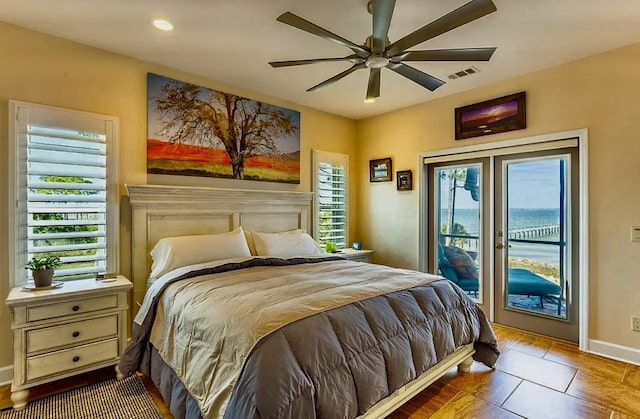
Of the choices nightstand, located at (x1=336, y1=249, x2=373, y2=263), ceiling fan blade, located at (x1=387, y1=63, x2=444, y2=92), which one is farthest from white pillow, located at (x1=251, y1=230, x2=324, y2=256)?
ceiling fan blade, located at (x1=387, y1=63, x2=444, y2=92)

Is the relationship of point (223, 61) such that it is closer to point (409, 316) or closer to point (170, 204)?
point (170, 204)

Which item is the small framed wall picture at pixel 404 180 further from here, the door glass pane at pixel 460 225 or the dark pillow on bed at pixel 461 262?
the dark pillow on bed at pixel 461 262

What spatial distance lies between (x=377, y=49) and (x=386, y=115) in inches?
107

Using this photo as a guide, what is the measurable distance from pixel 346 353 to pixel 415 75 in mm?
2091

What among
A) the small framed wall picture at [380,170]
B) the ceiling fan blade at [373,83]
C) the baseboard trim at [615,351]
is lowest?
the baseboard trim at [615,351]

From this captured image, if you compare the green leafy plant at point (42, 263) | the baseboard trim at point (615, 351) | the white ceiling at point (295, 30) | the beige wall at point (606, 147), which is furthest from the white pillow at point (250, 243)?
the baseboard trim at point (615, 351)

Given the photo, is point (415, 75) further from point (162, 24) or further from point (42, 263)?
point (42, 263)

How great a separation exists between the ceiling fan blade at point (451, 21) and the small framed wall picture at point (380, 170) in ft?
8.58

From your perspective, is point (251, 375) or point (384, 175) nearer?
point (251, 375)

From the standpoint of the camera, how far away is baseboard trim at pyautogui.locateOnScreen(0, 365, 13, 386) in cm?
251

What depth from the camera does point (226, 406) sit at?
Result: 61.6 inches

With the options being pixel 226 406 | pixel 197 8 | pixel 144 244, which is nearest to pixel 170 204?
pixel 144 244

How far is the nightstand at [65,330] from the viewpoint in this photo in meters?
2.22

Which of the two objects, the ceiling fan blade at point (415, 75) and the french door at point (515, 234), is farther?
the french door at point (515, 234)
